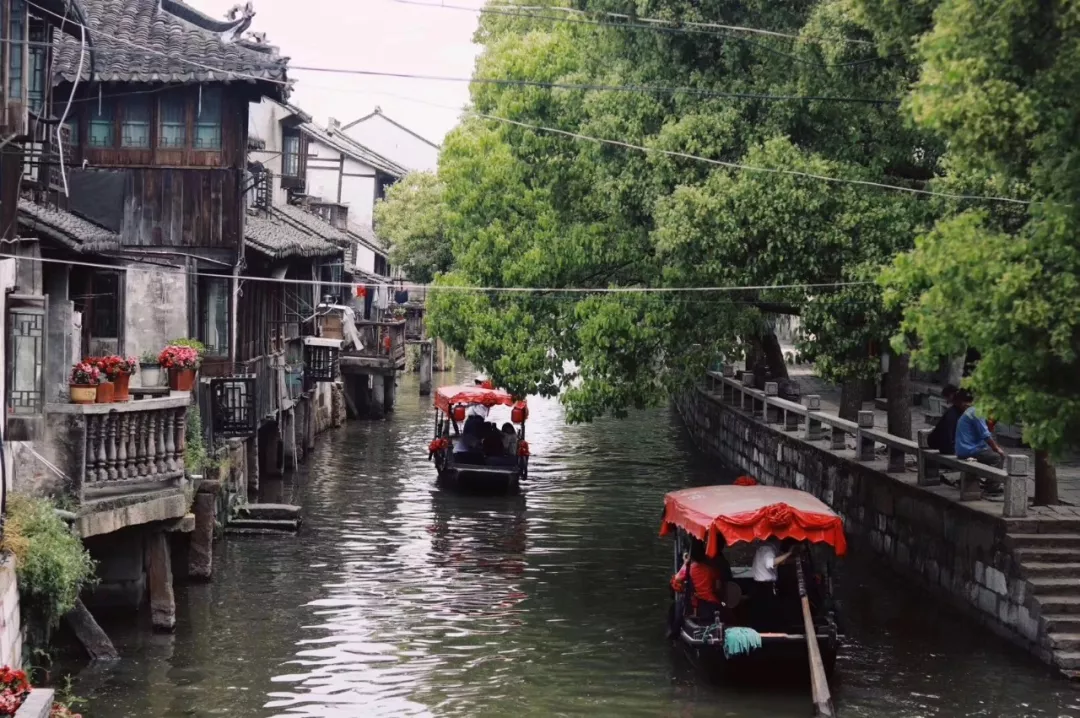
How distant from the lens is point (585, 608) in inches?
899

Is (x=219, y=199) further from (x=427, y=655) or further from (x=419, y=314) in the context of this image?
(x=419, y=314)

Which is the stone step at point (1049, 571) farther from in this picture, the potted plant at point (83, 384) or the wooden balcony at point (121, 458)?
the potted plant at point (83, 384)

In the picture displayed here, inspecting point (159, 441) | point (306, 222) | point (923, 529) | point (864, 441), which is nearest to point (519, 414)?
point (864, 441)

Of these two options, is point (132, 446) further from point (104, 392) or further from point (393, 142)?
point (393, 142)

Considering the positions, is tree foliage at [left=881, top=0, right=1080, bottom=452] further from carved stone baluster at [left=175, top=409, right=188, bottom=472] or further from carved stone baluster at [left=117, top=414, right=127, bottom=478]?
carved stone baluster at [left=175, top=409, right=188, bottom=472]

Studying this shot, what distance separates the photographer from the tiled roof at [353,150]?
6353 centimetres

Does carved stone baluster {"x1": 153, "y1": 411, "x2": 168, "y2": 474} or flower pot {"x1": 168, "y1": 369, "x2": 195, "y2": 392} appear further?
flower pot {"x1": 168, "y1": 369, "x2": 195, "y2": 392}

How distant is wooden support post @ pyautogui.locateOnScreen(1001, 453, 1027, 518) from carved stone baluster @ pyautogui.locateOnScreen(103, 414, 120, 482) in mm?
11497

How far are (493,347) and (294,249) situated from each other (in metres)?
6.68

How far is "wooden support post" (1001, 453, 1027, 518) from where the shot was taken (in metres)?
19.7

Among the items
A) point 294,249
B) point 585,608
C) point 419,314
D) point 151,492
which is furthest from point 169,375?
point 419,314

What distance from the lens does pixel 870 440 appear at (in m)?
26.7

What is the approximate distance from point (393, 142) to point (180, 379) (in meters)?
66.5

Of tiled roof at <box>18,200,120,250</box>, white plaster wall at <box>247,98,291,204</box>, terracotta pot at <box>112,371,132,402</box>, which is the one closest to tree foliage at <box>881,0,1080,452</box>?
terracotta pot at <box>112,371,132,402</box>
